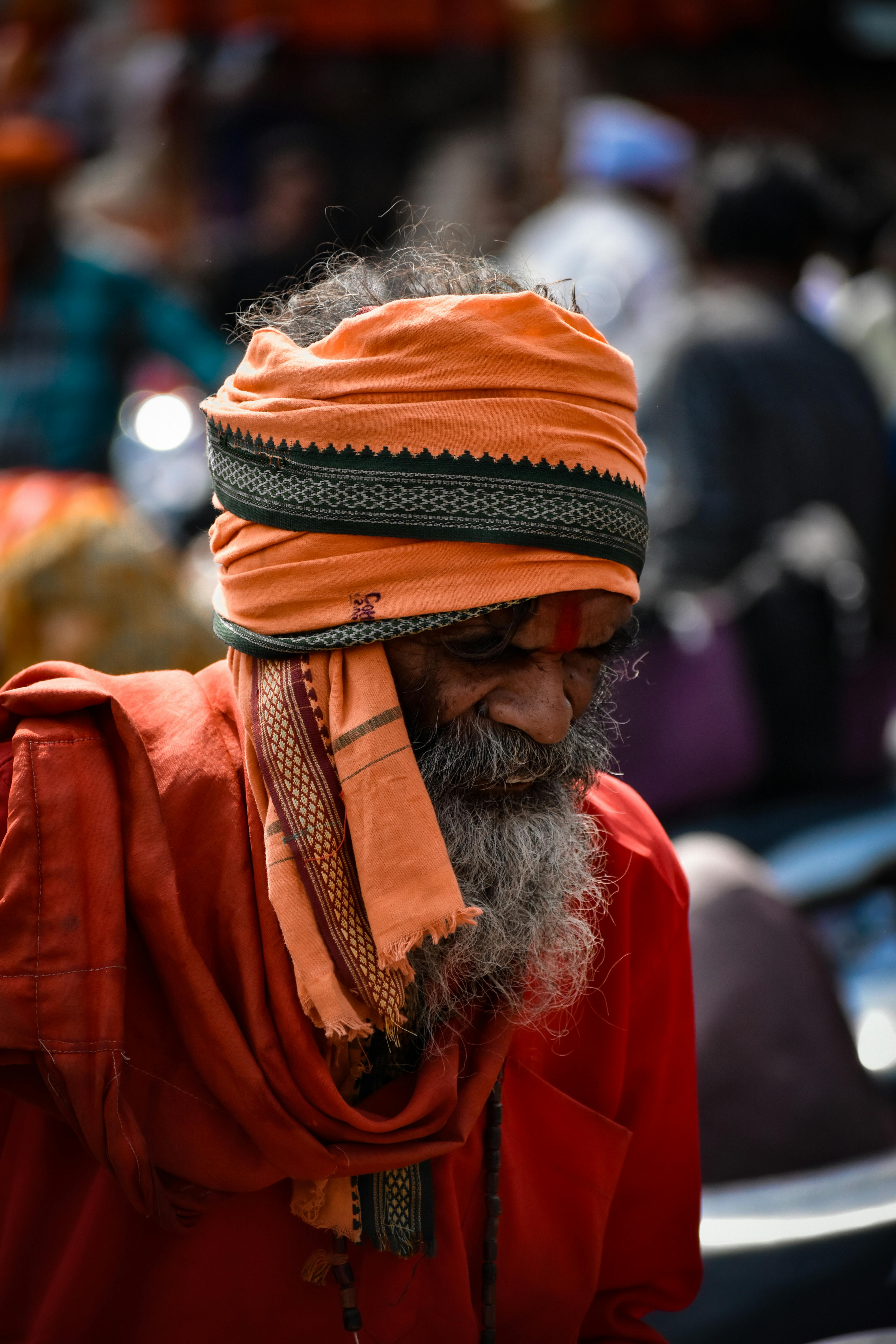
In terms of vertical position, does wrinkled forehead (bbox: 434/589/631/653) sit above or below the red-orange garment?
above

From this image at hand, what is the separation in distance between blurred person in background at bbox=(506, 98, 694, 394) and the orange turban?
397cm

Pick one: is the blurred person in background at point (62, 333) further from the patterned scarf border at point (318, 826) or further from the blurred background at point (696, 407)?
the patterned scarf border at point (318, 826)

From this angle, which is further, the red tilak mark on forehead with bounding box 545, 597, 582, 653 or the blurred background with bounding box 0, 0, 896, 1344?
the blurred background with bounding box 0, 0, 896, 1344

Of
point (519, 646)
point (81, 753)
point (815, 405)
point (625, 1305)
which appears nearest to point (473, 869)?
point (519, 646)

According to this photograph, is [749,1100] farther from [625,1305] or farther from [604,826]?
[604,826]

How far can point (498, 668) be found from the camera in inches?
68.1

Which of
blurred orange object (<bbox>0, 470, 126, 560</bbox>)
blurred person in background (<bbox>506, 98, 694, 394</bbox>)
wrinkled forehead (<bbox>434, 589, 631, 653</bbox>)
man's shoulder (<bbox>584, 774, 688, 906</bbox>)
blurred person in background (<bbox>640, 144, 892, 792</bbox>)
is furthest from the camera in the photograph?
blurred person in background (<bbox>506, 98, 694, 394</bbox>)

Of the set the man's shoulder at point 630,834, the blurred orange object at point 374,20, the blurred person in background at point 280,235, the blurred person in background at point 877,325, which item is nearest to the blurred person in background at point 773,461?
the blurred person in background at point 877,325

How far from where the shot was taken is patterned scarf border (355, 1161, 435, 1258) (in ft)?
5.75

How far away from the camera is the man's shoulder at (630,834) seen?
204 centimetres

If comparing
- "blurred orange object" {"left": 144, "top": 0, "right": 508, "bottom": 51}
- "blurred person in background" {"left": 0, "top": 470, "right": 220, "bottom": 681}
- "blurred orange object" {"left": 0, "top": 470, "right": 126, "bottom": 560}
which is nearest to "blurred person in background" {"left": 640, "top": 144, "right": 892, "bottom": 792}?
"blurred person in background" {"left": 0, "top": 470, "right": 220, "bottom": 681}

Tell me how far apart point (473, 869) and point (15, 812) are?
567 mm

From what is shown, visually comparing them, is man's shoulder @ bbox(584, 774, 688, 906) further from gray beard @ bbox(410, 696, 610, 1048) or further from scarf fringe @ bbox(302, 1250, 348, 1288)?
scarf fringe @ bbox(302, 1250, 348, 1288)

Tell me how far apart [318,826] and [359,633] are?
0.78 ft
